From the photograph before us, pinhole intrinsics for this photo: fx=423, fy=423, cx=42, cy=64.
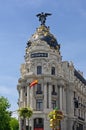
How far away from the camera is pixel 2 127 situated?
370 ft

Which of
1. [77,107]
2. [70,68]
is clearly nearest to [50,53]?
[70,68]

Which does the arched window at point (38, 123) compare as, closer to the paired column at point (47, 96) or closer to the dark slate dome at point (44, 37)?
the paired column at point (47, 96)

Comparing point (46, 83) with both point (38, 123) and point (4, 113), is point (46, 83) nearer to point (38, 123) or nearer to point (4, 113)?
point (38, 123)

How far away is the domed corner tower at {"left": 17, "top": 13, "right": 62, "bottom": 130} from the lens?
126625 millimetres

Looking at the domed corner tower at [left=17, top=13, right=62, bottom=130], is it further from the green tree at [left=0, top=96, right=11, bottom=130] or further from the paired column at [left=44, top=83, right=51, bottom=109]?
the green tree at [left=0, top=96, right=11, bottom=130]

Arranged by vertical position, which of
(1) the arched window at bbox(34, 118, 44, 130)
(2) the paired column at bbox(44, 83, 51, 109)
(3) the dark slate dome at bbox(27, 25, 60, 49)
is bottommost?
(1) the arched window at bbox(34, 118, 44, 130)

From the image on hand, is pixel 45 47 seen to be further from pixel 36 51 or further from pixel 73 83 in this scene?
pixel 73 83

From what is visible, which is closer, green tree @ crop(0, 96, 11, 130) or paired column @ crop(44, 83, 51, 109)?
green tree @ crop(0, 96, 11, 130)

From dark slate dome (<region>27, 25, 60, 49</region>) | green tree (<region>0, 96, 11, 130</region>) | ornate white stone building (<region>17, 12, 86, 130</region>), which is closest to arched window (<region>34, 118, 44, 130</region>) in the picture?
ornate white stone building (<region>17, 12, 86, 130</region>)

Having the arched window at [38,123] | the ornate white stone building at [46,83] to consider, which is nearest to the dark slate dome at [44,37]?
the ornate white stone building at [46,83]

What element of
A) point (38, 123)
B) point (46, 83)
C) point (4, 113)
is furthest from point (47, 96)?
point (4, 113)

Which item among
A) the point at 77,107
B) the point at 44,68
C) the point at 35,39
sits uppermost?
the point at 35,39

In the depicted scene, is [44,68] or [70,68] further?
[70,68]

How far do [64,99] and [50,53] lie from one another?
1515 centimetres
